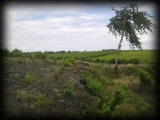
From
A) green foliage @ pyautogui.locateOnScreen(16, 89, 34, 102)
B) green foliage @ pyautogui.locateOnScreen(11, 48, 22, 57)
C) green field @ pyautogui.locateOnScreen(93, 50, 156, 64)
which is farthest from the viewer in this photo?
green field @ pyautogui.locateOnScreen(93, 50, 156, 64)

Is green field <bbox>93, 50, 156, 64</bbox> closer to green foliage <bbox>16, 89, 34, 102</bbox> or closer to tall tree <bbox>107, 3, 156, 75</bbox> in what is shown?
tall tree <bbox>107, 3, 156, 75</bbox>

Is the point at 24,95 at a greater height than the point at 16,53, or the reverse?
the point at 16,53

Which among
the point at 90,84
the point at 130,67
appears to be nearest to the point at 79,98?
the point at 90,84

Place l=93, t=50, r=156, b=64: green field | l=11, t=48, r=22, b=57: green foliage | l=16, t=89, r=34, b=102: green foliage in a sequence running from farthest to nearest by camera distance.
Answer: l=93, t=50, r=156, b=64: green field, l=11, t=48, r=22, b=57: green foliage, l=16, t=89, r=34, b=102: green foliage

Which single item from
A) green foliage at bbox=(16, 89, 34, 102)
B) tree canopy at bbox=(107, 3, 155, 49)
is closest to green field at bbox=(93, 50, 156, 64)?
tree canopy at bbox=(107, 3, 155, 49)

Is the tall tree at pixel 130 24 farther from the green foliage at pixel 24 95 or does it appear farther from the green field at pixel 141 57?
the green foliage at pixel 24 95

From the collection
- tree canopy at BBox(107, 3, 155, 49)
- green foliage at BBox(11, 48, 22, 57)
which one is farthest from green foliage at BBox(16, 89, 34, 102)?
tree canopy at BBox(107, 3, 155, 49)

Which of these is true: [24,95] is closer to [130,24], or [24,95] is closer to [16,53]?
[16,53]

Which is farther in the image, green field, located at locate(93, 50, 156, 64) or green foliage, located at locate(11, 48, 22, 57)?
green field, located at locate(93, 50, 156, 64)

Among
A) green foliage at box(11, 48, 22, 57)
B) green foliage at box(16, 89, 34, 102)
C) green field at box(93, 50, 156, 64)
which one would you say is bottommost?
green foliage at box(16, 89, 34, 102)

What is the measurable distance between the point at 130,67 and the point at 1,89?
18925 millimetres

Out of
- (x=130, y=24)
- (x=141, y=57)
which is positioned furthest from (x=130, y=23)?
(x=141, y=57)

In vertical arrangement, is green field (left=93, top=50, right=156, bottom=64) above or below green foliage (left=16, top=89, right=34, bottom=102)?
above

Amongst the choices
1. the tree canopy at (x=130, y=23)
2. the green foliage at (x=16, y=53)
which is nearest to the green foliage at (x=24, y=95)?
the green foliage at (x=16, y=53)
